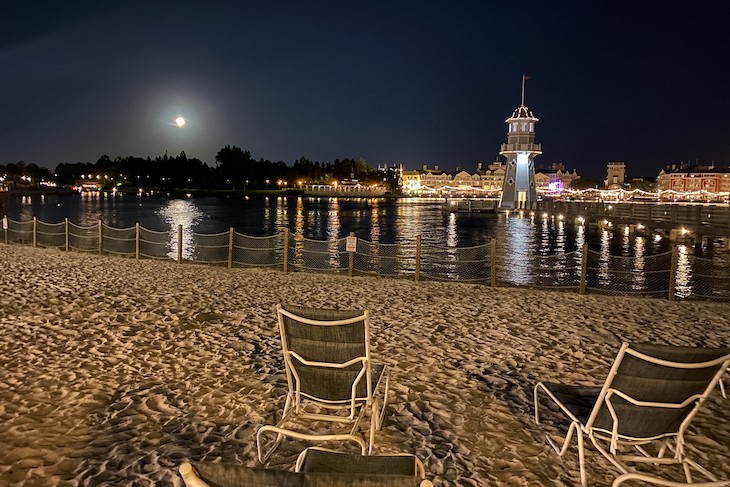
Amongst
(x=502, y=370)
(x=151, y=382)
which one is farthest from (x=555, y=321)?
(x=151, y=382)

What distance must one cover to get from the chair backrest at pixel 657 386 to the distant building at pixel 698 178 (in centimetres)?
18741

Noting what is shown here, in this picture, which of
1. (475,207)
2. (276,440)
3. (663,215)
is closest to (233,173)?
(475,207)

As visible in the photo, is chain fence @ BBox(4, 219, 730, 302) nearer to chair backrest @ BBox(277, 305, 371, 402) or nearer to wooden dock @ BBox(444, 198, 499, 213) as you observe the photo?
chair backrest @ BBox(277, 305, 371, 402)

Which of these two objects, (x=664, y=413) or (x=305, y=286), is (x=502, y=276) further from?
(x=664, y=413)

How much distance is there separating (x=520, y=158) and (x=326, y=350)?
7115 centimetres

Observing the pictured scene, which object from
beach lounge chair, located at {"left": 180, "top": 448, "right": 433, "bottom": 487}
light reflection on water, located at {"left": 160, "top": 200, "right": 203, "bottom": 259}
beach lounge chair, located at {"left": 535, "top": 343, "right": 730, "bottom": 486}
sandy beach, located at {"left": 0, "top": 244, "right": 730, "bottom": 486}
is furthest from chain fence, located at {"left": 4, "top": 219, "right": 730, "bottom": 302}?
beach lounge chair, located at {"left": 180, "top": 448, "right": 433, "bottom": 487}

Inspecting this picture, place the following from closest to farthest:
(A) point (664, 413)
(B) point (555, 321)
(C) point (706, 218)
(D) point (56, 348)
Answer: (A) point (664, 413), (D) point (56, 348), (B) point (555, 321), (C) point (706, 218)

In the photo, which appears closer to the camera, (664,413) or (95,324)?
(664,413)

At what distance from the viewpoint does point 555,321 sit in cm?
880

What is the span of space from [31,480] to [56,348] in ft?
11.2

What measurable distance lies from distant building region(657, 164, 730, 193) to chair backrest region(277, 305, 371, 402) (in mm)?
188205

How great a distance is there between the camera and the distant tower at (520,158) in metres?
69.3

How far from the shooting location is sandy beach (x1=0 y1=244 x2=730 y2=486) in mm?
4023

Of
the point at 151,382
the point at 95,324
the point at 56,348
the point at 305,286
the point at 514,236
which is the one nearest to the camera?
the point at 151,382
